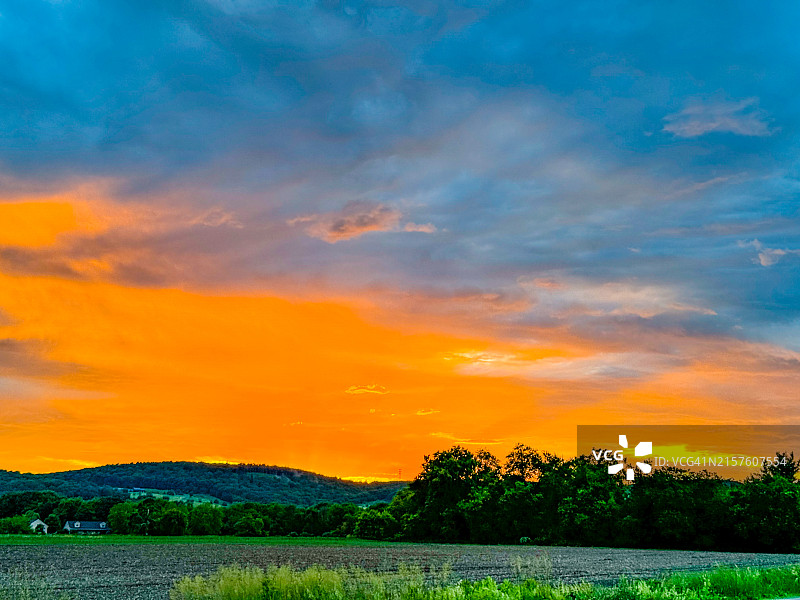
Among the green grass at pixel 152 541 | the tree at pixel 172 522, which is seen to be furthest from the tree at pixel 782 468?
the tree at pixel 172 522

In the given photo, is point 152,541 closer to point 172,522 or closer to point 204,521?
point 172,522

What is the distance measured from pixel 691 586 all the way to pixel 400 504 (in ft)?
322

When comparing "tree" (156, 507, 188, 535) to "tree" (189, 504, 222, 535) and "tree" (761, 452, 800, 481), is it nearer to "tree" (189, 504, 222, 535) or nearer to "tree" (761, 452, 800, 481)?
"tree" (189, 504, 222, 535)

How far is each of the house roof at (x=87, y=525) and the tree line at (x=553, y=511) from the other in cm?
1255

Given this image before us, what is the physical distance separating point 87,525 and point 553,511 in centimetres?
11313

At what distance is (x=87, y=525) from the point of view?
15700cm

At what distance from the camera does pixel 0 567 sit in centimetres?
4709

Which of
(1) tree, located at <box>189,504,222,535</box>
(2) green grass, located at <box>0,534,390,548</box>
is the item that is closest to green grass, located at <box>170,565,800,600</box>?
(2) green grass, located at <box>0,534,390,548</box>

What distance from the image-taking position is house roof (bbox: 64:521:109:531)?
156 meters

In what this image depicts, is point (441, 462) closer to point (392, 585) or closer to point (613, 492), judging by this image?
point (613, 492)

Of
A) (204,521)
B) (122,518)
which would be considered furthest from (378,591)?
(122,518)

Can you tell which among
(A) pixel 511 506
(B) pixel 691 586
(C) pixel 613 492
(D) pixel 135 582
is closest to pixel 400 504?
(A) pixel 511 506

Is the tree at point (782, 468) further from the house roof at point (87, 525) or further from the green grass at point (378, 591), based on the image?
the house roof at point (87, 525)

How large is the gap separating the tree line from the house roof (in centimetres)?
1255
